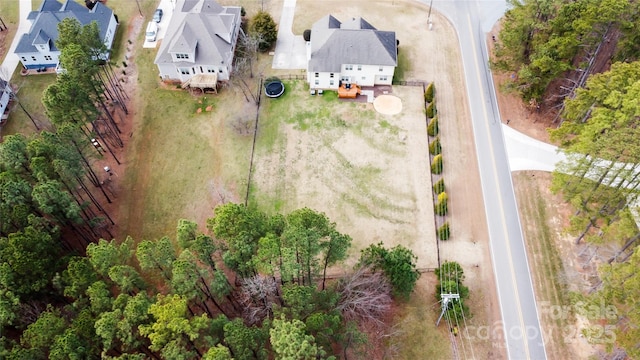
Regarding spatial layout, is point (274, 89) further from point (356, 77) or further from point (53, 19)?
point (53, 19)

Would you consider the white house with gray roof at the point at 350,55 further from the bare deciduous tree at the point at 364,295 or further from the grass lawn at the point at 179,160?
the bare deciduous tree at the point at 364,295

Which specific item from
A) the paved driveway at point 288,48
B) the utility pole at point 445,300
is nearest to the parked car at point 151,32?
the paved driveway at point 288,48

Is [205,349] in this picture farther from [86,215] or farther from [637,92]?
[637,92]

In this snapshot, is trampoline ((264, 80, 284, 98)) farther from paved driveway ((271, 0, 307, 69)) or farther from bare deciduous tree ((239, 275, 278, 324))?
bare deciduous tree ((239, 275, 278, 324))

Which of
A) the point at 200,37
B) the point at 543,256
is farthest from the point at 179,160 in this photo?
the point at 543,256

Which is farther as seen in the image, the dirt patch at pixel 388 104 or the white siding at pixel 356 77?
the white siding at pixel 356 77

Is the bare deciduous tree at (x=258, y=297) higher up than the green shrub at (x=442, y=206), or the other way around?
the green shrub at (x=442, y=206)

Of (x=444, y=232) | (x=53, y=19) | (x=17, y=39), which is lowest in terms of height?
(x=444, y=232)
